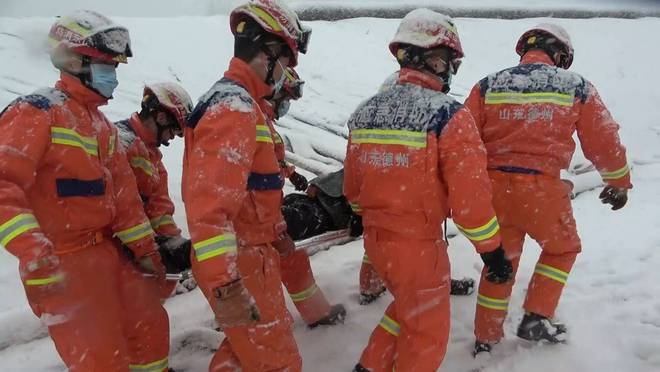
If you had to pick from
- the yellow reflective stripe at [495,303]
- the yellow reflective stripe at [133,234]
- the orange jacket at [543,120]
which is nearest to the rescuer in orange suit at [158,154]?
the yellow reflective stripe at [133,234]

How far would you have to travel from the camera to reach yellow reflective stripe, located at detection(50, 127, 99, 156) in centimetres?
231

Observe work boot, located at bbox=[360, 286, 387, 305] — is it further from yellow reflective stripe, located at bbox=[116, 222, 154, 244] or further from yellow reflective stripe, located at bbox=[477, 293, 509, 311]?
yellow reflective stripe, located at bbox=[116, 222, 154, 244]

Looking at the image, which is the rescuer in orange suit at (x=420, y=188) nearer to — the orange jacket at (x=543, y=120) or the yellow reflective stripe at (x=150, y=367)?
the orange jacket at (x=543, y=120)

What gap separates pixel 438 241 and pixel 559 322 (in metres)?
1.33

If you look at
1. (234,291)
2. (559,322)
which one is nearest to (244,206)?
(234,291)

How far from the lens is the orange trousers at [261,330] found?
2361 millimetres

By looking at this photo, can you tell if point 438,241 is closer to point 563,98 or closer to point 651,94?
point 563,98

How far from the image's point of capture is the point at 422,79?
8.67ft

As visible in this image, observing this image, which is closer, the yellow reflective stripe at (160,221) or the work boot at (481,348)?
the work boot at (481,348)

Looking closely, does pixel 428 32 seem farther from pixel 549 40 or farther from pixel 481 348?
pixel 481 348

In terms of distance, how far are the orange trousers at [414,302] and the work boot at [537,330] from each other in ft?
2.71

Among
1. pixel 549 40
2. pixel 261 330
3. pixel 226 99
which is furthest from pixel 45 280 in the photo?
pixel 549 40

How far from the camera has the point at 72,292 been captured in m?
2.40

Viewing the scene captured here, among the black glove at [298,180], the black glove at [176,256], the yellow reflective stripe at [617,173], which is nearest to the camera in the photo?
the black glove at [176,256]
